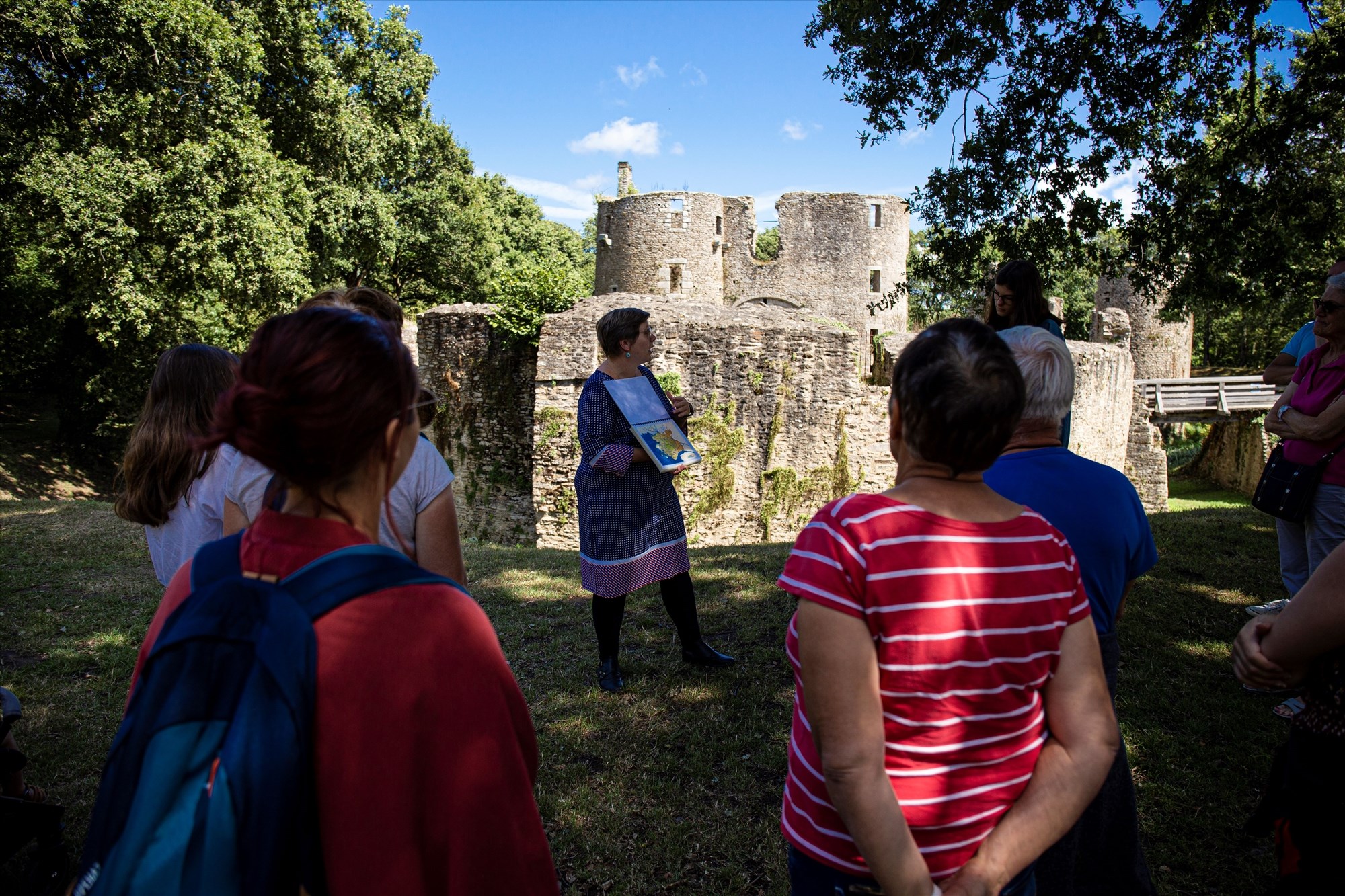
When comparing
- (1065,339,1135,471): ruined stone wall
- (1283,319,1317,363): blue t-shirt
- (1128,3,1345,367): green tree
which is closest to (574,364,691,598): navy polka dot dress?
(1283,319,1317,363): blue t-shirt

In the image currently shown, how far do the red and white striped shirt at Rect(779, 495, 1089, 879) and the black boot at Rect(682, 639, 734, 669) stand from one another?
284cm

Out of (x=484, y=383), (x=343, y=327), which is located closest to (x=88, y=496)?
(x=484, y=383)

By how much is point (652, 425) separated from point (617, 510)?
0.46 m

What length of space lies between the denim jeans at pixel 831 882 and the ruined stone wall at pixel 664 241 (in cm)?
2670

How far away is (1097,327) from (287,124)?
62.8 feet

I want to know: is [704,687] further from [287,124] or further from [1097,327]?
[1097,327]

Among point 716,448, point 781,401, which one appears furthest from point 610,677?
point 781,401

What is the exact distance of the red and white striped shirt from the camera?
134 cm

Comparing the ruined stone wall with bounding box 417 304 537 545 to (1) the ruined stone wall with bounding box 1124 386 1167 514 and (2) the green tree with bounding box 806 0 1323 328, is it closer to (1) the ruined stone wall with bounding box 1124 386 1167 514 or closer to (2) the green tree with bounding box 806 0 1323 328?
(2) the green tree with bounding box 806 0 1323 328

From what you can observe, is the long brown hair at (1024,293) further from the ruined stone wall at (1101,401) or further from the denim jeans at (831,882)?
the ruined stone wall at (1101,401)

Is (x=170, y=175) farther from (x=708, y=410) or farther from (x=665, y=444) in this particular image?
(x=665, y=444)

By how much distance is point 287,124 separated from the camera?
16500 millimetres

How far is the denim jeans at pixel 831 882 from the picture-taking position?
1.43 metres

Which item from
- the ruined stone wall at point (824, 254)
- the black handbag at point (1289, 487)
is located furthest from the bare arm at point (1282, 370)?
the ruined stone wall at point (824, 254)
